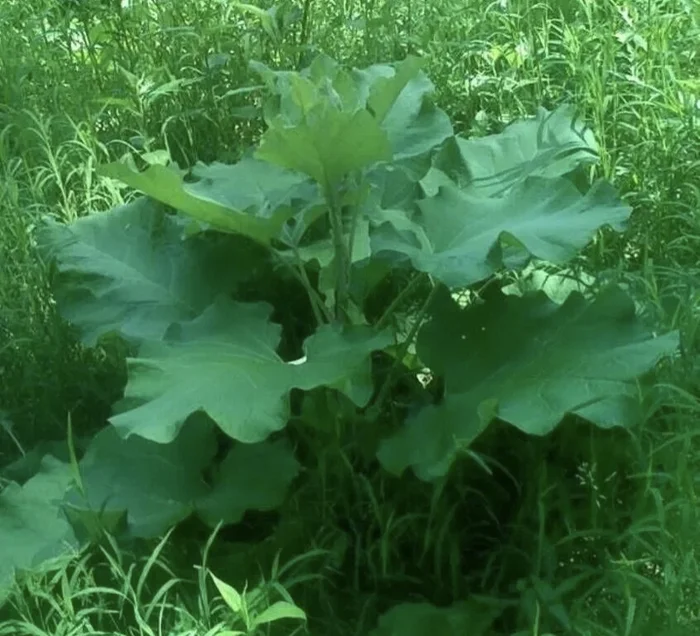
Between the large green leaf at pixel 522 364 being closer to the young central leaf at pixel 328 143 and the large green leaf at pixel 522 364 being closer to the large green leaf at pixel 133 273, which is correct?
the young central leaf at pixel 328 143

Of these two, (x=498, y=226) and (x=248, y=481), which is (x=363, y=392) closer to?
(x=248, y=481)

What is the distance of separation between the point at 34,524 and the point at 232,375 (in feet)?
1.94

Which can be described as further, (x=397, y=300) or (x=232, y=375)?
(x=397, y=300)

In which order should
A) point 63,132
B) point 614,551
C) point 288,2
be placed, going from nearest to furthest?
point 614,551
point 63,132
point 288,2

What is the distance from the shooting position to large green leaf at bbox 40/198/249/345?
2.81m

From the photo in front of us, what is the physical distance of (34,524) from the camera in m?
2.57

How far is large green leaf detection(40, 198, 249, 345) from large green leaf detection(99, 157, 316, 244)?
134 millimetres

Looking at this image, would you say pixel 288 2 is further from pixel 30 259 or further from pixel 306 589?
pixel 306 589

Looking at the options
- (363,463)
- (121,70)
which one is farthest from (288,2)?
(363,463)

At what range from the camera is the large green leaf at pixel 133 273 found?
2809 millimetres

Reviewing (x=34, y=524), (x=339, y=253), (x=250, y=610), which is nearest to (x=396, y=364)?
(x=339, y=253)

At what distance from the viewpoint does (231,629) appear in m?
2.28

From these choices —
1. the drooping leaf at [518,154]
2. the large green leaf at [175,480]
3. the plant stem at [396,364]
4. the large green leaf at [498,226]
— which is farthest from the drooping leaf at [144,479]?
the drooping leaf at [518,154]

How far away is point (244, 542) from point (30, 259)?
1251 mm
